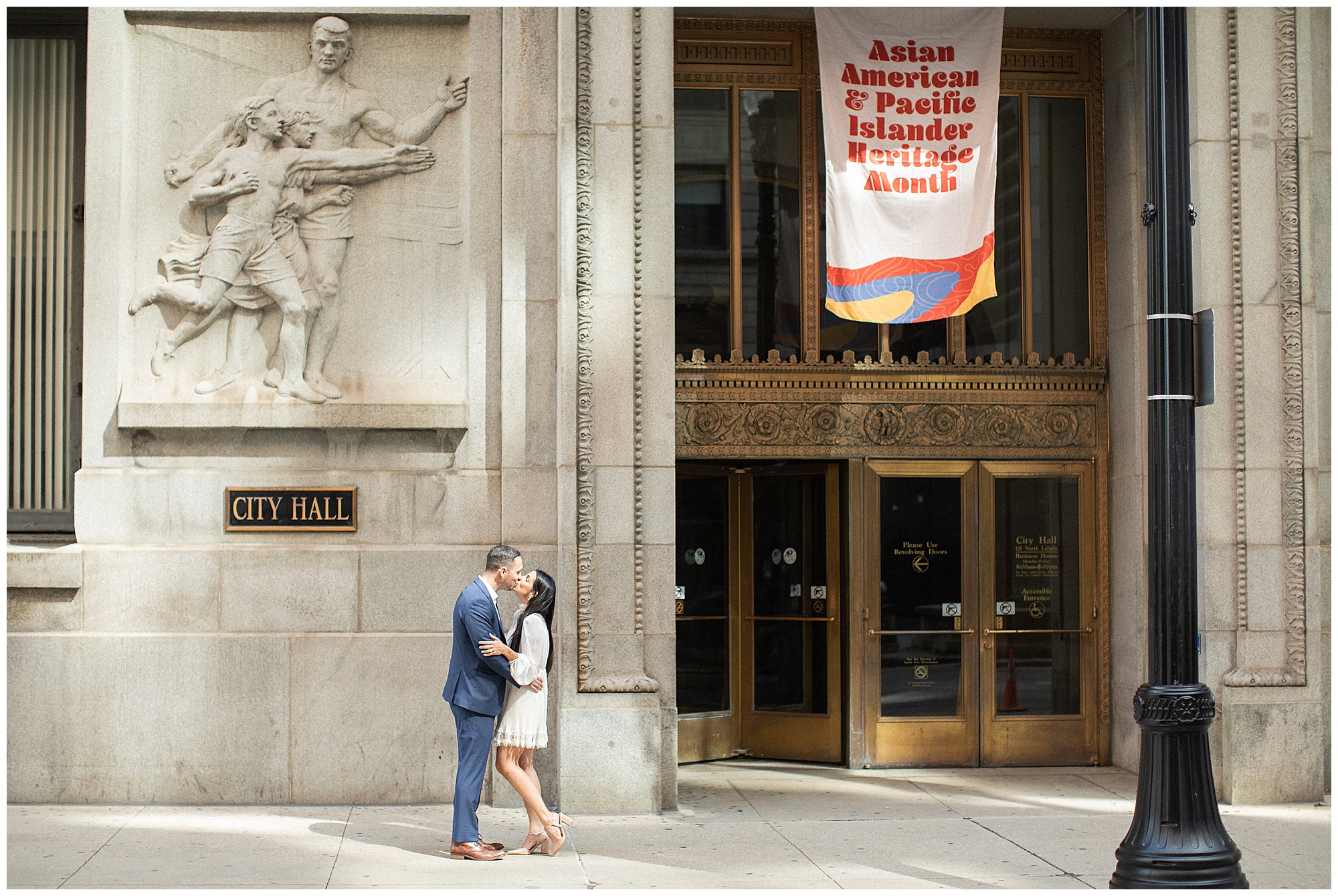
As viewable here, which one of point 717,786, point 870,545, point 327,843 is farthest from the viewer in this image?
point 870,545

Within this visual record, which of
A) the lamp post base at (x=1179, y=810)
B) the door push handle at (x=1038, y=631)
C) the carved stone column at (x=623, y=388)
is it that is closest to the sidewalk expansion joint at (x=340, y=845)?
the carved stone column at (x=623, y=388)

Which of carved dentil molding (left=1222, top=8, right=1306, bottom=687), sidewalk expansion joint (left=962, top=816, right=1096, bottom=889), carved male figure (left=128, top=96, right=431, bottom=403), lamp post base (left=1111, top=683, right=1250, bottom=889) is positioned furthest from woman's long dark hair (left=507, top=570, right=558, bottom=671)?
carved dentil molding (left=1222, top=8, right=1306, bottom=687)

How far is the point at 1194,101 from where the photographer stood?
10422 millimetres

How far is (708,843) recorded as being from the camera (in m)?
8.61

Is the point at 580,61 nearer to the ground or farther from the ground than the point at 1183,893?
farther from the ground

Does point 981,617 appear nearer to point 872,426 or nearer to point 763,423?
point 872,426

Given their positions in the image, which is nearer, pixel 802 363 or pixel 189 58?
pixel 189 58

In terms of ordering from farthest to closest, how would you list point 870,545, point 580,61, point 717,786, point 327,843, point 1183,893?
point 870,545
point 717,786
point 580,61
point 327,843
point 1183,893

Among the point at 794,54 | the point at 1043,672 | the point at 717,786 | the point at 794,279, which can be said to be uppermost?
the point at 794,54

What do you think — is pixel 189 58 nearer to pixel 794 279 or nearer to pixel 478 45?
pixel 478 45

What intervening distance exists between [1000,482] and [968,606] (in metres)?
1.20

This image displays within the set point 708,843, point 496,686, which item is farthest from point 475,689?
point 708,843

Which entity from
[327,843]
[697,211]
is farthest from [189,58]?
[327,843]

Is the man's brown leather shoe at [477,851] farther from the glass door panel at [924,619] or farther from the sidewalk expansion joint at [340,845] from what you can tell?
the glass door panel at [924,619]
